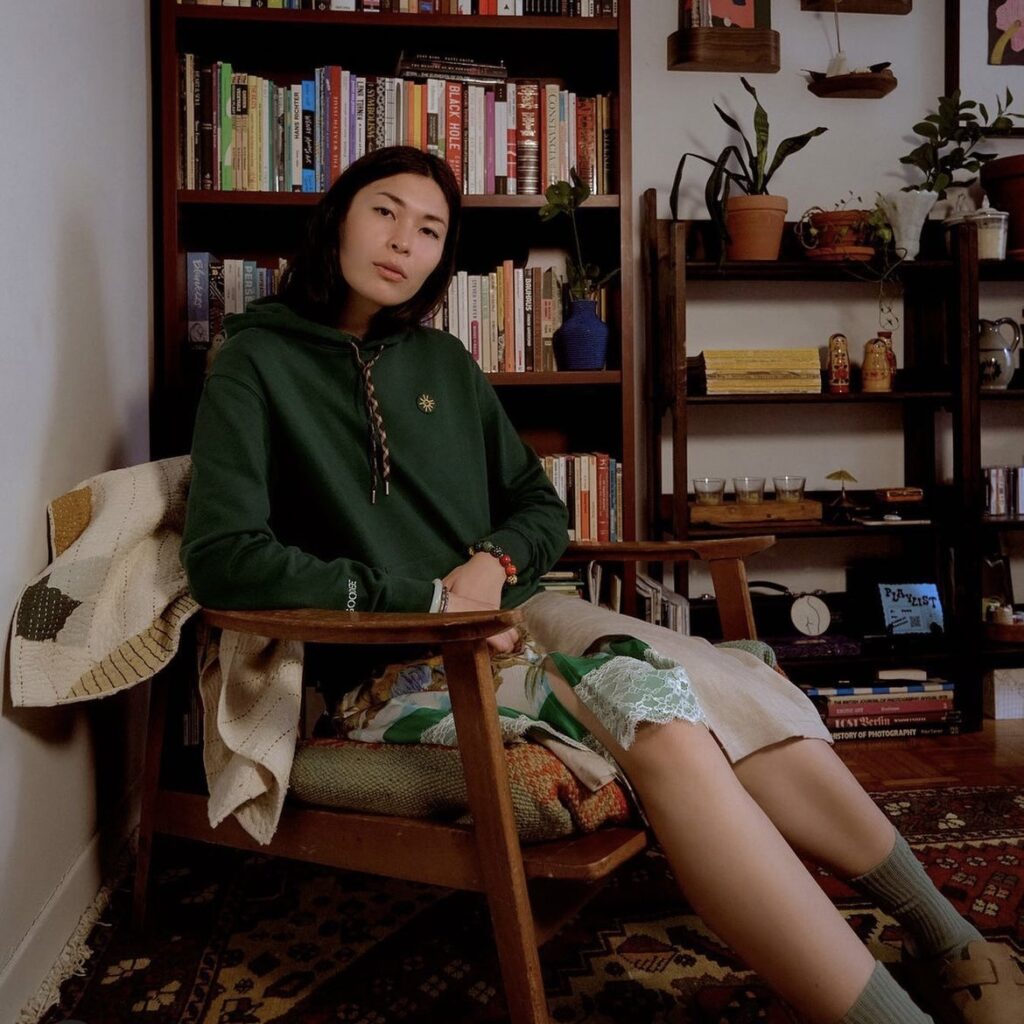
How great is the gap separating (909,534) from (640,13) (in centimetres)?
165

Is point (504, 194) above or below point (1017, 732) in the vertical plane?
above

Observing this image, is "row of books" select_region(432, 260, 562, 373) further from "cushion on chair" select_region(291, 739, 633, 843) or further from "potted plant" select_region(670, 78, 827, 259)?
"cushion on chair" select_region(291, 739, 633, 843)

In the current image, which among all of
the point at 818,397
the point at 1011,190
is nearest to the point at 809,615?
the point at 818,397

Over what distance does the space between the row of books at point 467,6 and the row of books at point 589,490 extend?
101cm

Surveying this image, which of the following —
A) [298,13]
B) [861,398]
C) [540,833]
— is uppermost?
[298,13]

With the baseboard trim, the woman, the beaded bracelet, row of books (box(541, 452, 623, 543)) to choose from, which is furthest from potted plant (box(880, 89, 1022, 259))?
the baseboard trim

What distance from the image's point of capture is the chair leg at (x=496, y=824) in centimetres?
106

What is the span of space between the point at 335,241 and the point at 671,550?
0.76 m

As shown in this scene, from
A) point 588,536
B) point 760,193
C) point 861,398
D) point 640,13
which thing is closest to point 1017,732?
point 861,398

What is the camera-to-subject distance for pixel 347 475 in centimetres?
149

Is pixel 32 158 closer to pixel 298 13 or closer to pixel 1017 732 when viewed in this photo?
pixel 298 13

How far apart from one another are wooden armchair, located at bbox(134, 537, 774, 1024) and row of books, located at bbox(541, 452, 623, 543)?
1.19 metres

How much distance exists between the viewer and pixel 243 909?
1.64 m

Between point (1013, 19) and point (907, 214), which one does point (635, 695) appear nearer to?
point (907, 214)
